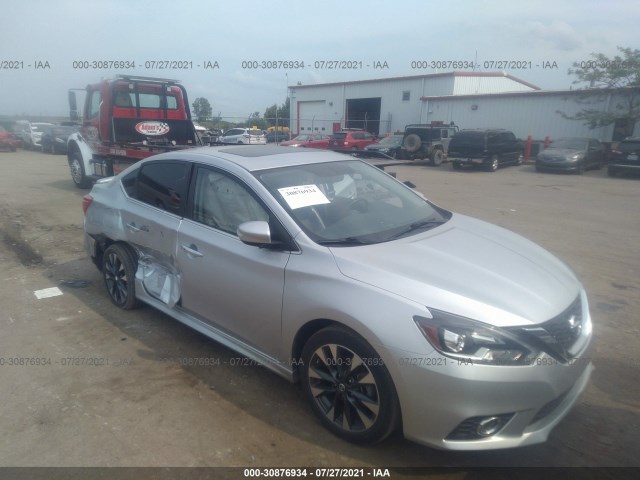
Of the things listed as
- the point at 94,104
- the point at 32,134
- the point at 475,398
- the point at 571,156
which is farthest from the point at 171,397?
the point at 32,134

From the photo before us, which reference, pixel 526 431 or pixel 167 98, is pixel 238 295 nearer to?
pixel 526 431

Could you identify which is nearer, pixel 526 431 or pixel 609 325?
pixel 526 431

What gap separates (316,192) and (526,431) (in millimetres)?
1975

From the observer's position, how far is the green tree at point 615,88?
69.9 feet

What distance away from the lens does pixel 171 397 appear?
3.27 m

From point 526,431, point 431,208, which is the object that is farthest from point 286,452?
point 431,208

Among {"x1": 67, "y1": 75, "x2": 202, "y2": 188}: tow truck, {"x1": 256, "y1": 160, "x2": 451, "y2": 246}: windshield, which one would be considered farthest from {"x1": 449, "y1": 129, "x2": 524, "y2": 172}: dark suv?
{"x1": 256, "y1": 160, "x2": 451, "y2": 246}: windshield

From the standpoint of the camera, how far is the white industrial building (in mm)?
24250

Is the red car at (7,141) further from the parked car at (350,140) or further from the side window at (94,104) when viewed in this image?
the side window at (94,104)

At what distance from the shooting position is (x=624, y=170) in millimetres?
18156

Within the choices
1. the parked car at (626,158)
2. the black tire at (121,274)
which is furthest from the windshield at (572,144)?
the black tire at (121,274)

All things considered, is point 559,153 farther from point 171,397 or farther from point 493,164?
point 171,397

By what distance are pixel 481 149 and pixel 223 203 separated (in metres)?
18.4

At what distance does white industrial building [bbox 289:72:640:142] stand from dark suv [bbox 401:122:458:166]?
19.7ft
